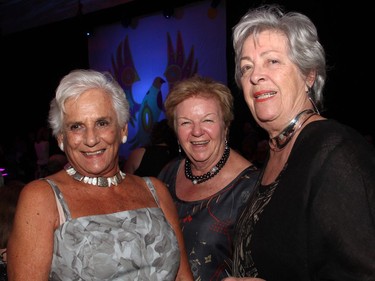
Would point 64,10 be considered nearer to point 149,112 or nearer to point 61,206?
point 149,112

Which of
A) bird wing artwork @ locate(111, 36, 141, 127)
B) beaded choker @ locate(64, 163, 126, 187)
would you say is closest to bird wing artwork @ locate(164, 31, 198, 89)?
bird wing artwork @ locate(111, 36, 141, 127)

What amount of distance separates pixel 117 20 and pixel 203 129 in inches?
313

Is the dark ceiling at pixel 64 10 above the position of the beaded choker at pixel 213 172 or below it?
above

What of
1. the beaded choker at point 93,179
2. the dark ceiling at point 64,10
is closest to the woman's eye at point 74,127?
the beaded choker at point 93,179

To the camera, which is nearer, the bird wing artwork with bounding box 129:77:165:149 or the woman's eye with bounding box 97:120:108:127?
the woman's eye with bounding box 97:120:108:127

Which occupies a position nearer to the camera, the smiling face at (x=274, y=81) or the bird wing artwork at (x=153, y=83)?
A: the smiling face at (x=274, y=81)

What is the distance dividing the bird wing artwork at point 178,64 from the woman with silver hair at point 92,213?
6.49m

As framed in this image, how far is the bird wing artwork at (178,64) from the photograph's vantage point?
8625mm

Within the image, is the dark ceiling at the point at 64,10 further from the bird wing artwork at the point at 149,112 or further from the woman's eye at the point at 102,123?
the woman's eye at the point at 102,123

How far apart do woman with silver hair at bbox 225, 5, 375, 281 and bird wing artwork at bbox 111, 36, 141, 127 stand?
7986mm

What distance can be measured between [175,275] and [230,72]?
5.72m

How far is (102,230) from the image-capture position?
1968mm

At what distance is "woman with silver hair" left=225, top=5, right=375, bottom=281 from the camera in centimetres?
135

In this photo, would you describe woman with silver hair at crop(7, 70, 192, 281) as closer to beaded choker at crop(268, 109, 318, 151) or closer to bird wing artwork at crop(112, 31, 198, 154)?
beaded choker at crop(268, 109, 318, 151)
